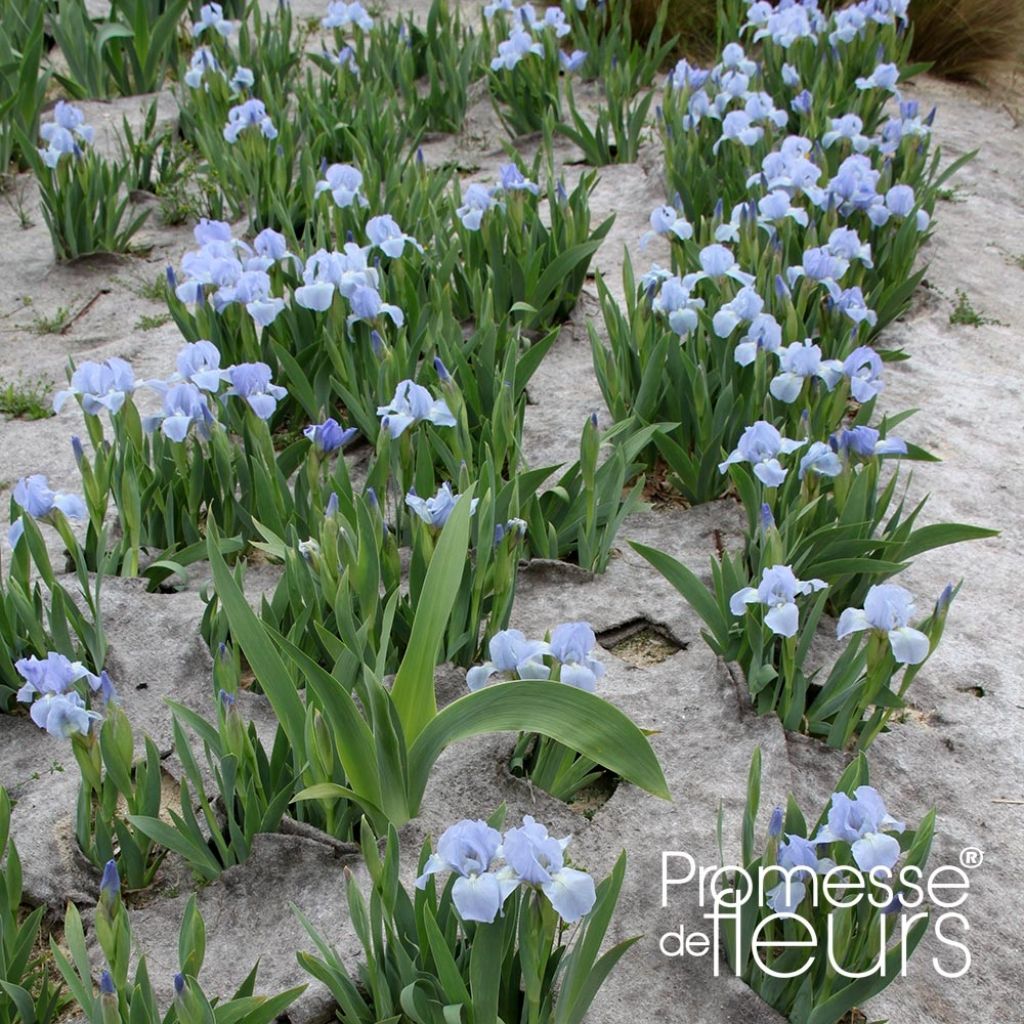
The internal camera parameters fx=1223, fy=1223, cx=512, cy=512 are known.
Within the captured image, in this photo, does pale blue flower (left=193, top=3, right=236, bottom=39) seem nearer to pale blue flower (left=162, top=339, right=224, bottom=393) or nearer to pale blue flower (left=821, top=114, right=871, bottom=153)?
pale blue flower (left=821, top=114, right=871, bottom=153)

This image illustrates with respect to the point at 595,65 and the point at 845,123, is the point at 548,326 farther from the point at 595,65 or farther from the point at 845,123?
the point at 595,65

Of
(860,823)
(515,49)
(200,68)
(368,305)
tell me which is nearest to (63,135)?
(200,68)

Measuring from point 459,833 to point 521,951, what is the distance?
0.65 feet

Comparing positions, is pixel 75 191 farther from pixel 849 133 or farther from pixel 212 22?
pixel 849 133

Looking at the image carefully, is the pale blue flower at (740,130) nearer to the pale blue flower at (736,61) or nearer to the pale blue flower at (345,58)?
the pale blue flower at (736,61)

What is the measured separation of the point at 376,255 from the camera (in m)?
3.16

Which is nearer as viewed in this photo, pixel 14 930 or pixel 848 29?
pixel 14 930

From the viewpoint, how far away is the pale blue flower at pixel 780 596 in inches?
75.7

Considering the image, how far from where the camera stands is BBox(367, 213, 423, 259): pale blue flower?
2979mm

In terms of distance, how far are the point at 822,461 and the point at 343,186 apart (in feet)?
5.61

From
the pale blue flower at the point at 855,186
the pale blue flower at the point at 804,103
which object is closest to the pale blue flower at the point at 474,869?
the pale blue flower at the point at 855,186

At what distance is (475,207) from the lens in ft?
10.8

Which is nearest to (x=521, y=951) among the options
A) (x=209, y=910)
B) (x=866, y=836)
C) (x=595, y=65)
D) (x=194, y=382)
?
(x=866, y=836)

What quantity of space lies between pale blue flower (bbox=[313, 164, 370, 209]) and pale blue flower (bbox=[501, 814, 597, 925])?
7.68 feet
